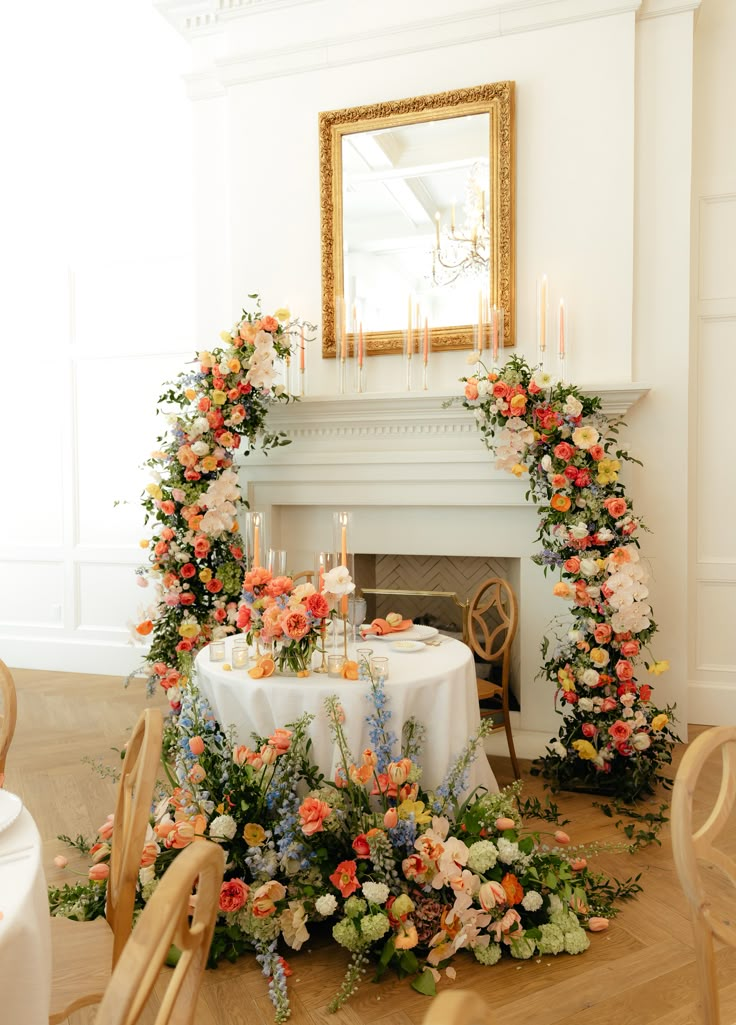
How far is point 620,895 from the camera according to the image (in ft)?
8.18

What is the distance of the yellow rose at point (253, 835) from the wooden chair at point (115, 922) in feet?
2.05

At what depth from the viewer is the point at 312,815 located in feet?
7.09

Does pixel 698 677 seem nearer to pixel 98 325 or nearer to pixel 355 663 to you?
pixel 355 663

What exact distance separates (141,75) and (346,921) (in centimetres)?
529

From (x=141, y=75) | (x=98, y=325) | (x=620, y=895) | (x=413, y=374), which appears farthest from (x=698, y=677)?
(x=141, y=75)

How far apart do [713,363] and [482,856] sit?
2.99 m

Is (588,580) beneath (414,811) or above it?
above

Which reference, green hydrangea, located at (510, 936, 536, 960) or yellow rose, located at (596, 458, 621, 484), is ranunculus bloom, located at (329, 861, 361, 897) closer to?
green hydrangea, located at (510, 936, 536, 960)

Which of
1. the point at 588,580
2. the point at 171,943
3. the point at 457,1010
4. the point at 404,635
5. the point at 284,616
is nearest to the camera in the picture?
the point at 457,1010

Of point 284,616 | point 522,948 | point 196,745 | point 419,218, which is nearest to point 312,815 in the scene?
point 196,745

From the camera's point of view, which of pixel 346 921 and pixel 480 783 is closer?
pixel 346 921

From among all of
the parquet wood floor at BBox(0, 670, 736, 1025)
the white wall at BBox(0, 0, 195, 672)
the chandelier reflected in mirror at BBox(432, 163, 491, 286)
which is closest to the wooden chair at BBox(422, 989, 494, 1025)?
the parquet wood floor at BBox(0, 670, 736, 1025)

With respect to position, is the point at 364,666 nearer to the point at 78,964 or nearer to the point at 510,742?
the point at 78,964

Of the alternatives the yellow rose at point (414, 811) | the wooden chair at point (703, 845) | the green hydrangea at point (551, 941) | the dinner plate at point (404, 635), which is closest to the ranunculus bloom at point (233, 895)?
the yellow rose at point (414, 811)
